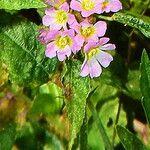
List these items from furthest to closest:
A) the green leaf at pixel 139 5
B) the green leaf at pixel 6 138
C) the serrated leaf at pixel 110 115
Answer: the serrated leaf at pixel 110 115 → the green leaf at pixel 139 5 → the green leaf at pixel 6 138

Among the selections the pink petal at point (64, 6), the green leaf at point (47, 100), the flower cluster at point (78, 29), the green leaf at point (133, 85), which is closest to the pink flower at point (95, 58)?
the flower cluster at point (78, 29)

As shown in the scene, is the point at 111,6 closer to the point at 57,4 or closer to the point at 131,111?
the point at 57,4

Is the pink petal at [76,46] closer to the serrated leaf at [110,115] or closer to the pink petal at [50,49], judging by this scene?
the pink petal at [50,49]

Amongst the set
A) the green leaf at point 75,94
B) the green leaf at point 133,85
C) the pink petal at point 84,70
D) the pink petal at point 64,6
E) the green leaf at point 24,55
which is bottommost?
the green leaf at point 133,85

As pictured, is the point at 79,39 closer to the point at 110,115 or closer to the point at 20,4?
the point at 20,4

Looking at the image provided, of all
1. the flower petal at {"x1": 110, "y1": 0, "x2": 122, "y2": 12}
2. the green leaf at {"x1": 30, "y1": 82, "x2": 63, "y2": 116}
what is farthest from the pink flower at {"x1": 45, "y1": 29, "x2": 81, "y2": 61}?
the green leaf at {"x1": 30, "y1": 82, "x2": 63, "y2": 116}

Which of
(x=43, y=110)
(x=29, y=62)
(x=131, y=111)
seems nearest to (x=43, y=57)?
(x=29, y=62)

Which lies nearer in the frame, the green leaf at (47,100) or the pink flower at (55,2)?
the pink flower at (55,2)
